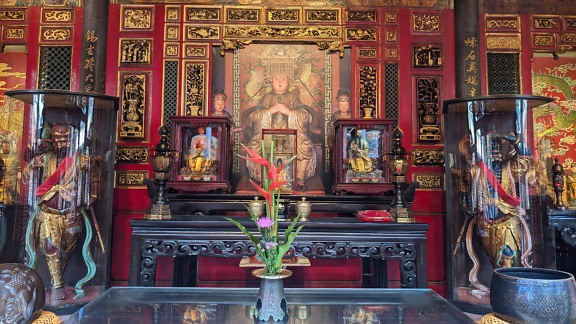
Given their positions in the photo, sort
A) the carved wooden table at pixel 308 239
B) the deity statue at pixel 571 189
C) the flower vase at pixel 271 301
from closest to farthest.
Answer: the flower vase at pixel 271 301, the carved wooden table at pixel 308 239, the deity statue at pixel 571 189

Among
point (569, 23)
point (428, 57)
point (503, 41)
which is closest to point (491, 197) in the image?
point (428, 57)

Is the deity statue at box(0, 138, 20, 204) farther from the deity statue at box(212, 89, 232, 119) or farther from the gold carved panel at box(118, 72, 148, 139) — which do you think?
the deity statue at box(212, 89, 232, 119)

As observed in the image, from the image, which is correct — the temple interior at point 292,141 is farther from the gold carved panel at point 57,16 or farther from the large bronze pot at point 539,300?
the large bronze pot at point 539,300

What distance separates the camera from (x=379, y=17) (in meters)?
4.82

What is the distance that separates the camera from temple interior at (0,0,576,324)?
10.8 ft

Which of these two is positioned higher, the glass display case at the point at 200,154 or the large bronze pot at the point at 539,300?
the glass display case at the point at 200,154

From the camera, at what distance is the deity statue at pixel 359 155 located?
4.20 metres

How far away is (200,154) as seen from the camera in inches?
164

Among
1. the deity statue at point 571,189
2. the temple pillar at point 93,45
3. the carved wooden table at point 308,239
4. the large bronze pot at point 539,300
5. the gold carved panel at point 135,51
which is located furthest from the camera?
the gold carved panel at point 135,51

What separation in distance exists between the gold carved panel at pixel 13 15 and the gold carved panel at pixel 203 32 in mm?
1922

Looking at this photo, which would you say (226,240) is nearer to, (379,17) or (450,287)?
(450,287)

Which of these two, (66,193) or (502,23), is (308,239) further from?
(502,23)

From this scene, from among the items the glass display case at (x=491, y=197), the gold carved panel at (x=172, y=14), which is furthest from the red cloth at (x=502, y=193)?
the gold carved panel at (x=172, y=14)

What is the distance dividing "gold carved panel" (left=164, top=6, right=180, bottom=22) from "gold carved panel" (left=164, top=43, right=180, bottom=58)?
0.98 feet
